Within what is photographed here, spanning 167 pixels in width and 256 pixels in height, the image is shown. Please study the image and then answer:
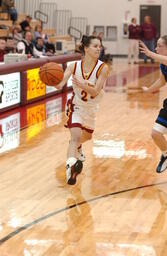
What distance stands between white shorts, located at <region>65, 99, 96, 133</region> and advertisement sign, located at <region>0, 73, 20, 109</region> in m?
4.74

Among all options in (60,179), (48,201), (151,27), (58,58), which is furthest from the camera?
(151,27)

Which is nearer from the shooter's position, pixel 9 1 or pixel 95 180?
pixel 95 180

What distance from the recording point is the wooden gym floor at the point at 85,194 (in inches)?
209

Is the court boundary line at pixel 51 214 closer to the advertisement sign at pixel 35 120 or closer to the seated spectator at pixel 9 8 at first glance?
the advertisement sign at pixel 35 120

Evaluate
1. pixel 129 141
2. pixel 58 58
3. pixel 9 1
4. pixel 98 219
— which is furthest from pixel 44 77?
pixel 9 1

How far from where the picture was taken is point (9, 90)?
12.3 meters

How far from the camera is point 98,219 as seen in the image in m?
5.97

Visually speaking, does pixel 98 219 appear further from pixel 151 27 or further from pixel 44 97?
pixel 151 27

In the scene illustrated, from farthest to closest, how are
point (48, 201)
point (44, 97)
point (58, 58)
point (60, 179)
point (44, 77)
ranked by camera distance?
1. point (58, 58)
2. point (44, 97)
3. point (60, 179)
4. point (44, 77)
5. point (48, 201)

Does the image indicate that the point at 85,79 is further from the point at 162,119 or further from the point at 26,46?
the point at 26,46

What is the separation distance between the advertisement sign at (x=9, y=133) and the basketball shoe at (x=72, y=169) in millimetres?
2109

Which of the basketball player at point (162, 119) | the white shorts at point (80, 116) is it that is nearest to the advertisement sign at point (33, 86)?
the white shorts at point (80, 116)

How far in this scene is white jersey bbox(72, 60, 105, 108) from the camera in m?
7.19

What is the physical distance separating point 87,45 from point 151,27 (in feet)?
65.1
